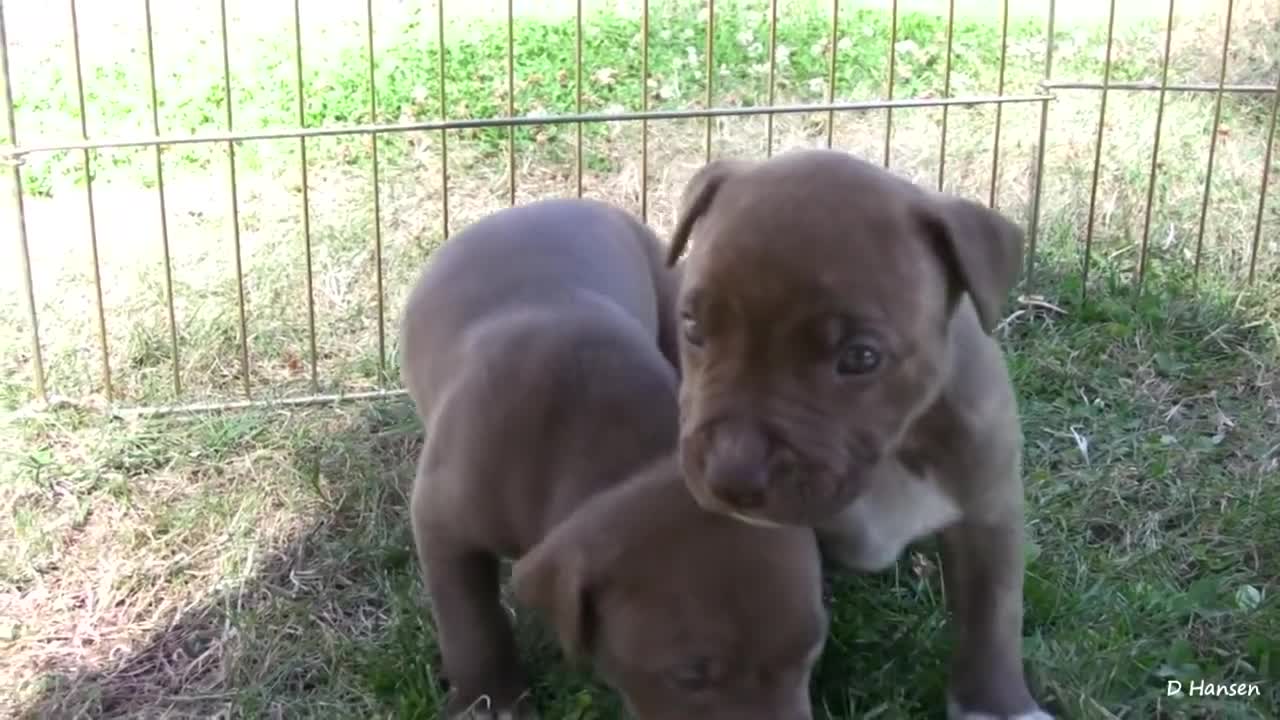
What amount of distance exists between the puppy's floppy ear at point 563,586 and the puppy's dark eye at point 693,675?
0.54ft

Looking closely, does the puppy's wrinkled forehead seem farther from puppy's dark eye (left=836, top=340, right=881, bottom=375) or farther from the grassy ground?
the grassy ground

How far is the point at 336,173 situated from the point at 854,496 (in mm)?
4428

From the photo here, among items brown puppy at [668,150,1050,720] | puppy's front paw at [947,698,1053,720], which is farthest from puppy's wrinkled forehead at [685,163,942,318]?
puppy's front paw at [947,698,1053,720]

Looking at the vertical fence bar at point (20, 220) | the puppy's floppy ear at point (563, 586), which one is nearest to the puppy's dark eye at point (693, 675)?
the puppy's floppy ear at point (563, 586)

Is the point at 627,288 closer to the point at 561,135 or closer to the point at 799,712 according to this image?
the point at 799,712

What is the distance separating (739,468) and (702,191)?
26.2 inches

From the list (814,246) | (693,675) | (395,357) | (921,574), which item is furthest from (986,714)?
(395,357)

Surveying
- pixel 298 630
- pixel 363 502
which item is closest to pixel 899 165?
pixel 363 502

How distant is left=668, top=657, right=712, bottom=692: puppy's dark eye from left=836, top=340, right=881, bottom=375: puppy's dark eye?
496 mm

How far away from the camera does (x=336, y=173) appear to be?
21.3 feet

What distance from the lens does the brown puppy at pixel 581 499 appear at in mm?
2410

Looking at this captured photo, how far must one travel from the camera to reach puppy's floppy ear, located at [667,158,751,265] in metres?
2.77

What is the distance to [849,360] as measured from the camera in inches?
95.7

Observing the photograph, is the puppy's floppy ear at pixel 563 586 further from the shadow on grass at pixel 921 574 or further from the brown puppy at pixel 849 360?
the shadow on grass at pixel 921 574
